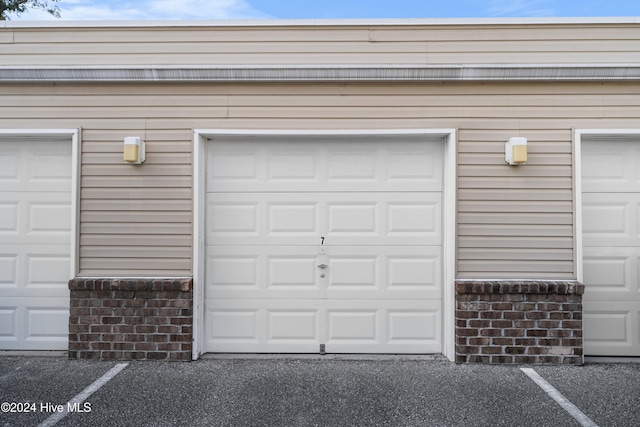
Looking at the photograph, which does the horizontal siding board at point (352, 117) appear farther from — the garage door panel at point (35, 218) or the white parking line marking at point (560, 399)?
the white parking line marking at point (560, 399)

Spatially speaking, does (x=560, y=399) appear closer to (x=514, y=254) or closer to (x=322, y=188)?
(x=514, y=254)

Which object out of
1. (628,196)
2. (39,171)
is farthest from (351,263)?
(39,171)

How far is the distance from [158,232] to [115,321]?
3.04 feet

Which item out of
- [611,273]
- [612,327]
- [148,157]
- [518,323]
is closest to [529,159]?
[611,273]

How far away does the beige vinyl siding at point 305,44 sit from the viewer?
4301 mm

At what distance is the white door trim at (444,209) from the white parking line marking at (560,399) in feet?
2.27

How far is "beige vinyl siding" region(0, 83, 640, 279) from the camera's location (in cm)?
427

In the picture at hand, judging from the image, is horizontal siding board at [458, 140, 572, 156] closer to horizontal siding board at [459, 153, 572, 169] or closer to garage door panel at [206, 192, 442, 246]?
horizontal siding board at [459, 153, 572, 169]

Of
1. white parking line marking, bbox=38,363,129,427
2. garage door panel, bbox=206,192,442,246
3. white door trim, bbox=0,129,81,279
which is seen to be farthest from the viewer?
garage door panel, bbox=206,192,442,246

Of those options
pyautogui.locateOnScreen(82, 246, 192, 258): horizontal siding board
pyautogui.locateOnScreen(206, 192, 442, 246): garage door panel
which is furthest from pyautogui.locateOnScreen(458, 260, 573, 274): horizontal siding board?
pyautogui.locateOnScreen(82, 246, 192, 258): horizontal siding board

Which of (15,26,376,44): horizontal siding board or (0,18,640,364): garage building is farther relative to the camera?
(15,26,376,44): horizontal siding board

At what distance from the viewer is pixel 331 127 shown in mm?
4352

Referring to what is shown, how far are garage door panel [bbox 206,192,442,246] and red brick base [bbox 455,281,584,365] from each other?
681 millimetres

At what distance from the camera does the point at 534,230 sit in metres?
4.26
